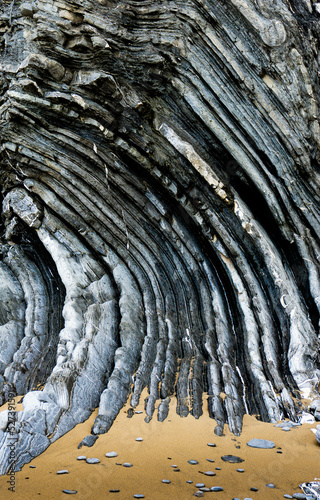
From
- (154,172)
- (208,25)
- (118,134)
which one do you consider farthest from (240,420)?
(208,25)

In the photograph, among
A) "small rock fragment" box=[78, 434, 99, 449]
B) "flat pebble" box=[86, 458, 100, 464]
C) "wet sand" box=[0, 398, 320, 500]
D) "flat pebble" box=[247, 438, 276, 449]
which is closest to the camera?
"wet sand" box=[0, 398, 320, 500]

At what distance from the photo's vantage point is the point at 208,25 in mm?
8180

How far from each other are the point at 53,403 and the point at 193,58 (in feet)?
22.6

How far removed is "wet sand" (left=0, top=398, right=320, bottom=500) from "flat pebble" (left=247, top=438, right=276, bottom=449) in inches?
2.9

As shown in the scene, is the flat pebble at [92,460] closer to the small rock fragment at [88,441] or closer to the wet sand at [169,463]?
the wet sand at [169,463]

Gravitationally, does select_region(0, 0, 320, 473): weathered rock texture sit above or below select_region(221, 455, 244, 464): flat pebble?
above

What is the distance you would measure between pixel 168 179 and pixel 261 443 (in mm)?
5400

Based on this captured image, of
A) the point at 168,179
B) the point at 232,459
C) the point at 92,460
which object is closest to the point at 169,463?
the point at 232,459

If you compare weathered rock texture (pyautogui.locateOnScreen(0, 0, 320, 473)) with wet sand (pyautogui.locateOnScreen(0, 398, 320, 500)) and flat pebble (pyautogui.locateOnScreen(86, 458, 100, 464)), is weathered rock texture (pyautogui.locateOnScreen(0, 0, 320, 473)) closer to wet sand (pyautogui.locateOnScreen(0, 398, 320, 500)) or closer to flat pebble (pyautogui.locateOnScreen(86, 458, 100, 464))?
wet sand (pyautogui.locateOnScreen(0, 398, 320, 500))

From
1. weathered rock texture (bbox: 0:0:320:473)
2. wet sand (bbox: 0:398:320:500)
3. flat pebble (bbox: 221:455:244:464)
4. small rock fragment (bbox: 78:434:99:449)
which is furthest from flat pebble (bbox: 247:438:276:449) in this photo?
small rock fragment (bbox: 78:434:99:449)

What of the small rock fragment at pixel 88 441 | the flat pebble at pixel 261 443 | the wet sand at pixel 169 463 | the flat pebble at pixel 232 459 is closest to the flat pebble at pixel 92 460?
the wet sand at pixel 169 463

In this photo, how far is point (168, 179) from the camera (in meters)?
8.72

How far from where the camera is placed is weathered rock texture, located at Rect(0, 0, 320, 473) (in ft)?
25.0

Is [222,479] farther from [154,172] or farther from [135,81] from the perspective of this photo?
[135,81]
